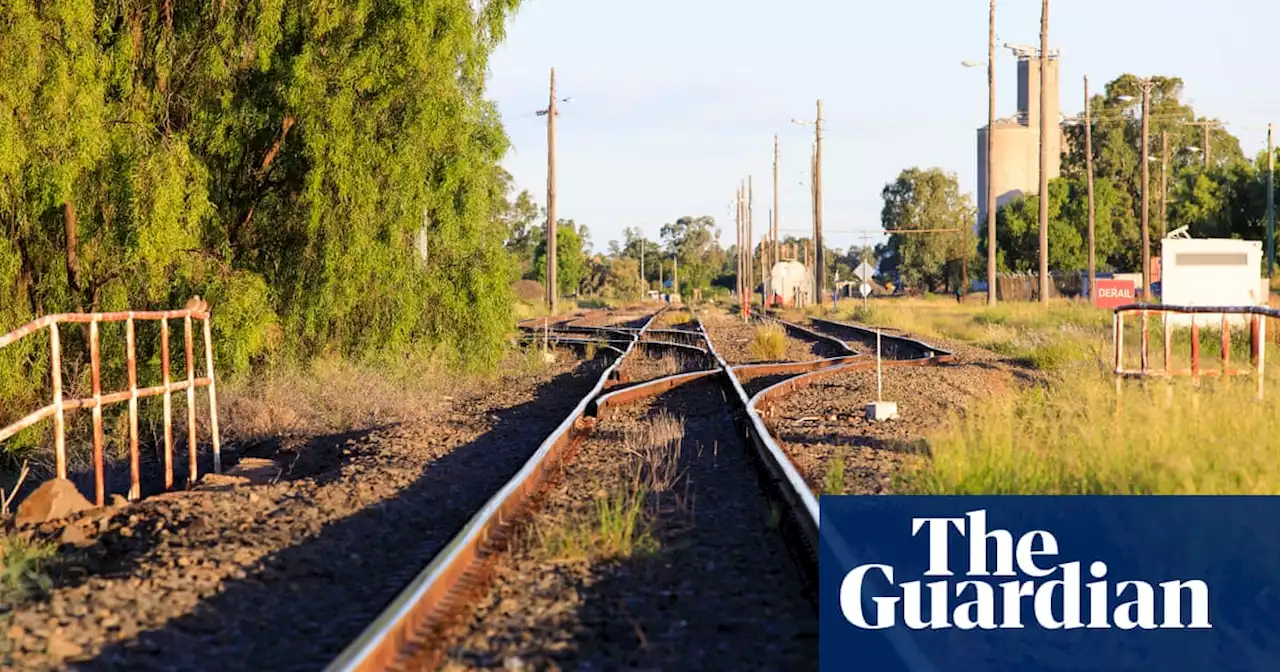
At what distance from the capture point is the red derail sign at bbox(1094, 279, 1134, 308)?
47.9m

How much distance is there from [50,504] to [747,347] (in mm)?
24796

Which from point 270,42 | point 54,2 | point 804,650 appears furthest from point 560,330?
point 804,650

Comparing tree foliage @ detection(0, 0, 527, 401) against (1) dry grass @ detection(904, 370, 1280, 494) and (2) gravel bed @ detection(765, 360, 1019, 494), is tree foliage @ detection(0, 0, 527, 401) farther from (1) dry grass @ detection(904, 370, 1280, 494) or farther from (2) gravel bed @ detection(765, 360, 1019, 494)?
(1) dry grass @ detection(904, 370, 1280, 494)

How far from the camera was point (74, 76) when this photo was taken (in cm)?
1440

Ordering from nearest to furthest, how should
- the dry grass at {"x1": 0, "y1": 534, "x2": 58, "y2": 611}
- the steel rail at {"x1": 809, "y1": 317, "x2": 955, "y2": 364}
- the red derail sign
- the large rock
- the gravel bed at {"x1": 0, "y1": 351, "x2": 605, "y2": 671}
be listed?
1. the gravel bed at {"x1": 0, "y1": 351, "x2": 605, "y2": 671}
2. the dry grass at {"x1": 0, "y1": 534, "x2": 58, "y2": 611}
3. the large rock
4. the steel rail at {"x1": 809, "y1": 317, "x2": 955, "y2": 364}
5. the red derail sign

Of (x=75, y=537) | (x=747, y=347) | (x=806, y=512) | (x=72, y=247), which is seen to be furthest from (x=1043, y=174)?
(x=75, y=537)

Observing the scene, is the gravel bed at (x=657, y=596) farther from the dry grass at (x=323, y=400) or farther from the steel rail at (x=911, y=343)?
the steel rail at (x=911, y=343)

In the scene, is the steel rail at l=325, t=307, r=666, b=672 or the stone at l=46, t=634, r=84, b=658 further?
the stone at l=46, t=634, r=84, b=658

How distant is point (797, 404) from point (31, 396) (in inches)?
362

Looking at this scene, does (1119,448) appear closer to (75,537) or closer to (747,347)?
(75,537)

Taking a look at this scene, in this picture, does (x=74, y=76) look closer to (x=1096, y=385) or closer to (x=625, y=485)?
(x=625, y=485)

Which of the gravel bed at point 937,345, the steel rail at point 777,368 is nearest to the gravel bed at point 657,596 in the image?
the steel rail at point 777,368

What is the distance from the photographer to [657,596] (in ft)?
20.4

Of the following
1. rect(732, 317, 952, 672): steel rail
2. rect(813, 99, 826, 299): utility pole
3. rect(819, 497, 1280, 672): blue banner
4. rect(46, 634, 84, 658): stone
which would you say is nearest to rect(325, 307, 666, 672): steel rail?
rect(46, 634, 84, 658): stone
